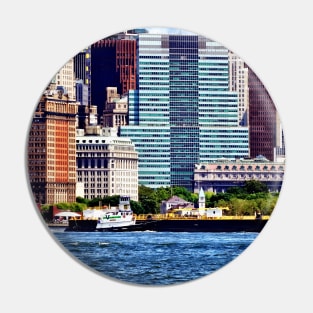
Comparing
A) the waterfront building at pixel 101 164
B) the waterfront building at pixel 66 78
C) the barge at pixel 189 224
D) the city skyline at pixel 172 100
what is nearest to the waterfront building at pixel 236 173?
the city skyline at pixel 172 100

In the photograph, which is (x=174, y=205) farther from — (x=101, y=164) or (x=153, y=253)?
(x=101, y=164)

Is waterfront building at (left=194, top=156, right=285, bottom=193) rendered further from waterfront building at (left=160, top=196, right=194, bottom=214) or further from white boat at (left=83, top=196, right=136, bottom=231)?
white boat at (left=83, top=196, right=136, bottom=231)

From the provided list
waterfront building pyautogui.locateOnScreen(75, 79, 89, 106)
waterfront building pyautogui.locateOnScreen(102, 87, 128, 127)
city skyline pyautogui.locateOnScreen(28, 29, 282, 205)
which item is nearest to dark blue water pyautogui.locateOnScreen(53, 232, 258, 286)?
city skyline pyautogui.locateOnScreen(28, 29, 282, 205)

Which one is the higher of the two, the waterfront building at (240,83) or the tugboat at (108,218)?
the waterfront building at (240,83)

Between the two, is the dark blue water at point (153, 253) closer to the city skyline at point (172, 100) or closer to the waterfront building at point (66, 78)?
the city skyline at point (172, 100)

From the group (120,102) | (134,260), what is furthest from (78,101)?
(134,260)

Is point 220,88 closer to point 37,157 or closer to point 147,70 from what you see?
point 147,70
